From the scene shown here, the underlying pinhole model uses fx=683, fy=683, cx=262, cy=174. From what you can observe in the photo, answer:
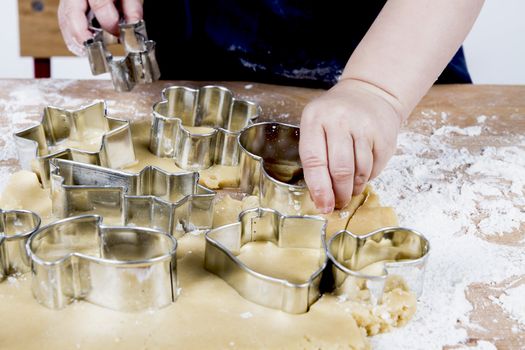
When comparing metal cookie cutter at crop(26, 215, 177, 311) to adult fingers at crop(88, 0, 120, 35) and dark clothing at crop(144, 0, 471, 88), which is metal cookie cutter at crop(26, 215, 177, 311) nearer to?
adult fingers at crop(88, 0, 120, 35)

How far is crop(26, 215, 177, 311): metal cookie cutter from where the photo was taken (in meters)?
0.80

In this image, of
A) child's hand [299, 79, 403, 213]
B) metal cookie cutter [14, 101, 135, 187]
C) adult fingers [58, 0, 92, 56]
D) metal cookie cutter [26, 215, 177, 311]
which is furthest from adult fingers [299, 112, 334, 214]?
adult fingers [58, 0, 92, 56]

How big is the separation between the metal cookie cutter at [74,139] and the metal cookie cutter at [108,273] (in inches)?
8.7

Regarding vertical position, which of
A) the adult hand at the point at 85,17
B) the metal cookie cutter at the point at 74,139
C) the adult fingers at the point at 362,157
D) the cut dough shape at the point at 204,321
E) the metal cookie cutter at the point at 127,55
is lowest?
the cut dough shape at the point at 204,321

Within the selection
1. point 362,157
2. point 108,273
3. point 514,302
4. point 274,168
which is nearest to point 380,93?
point 362,157

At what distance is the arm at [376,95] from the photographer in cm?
95

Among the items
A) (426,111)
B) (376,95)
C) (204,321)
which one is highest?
(376,95)

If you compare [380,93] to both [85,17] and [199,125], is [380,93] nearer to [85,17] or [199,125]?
[199,125]

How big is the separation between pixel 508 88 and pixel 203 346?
3.38 ft

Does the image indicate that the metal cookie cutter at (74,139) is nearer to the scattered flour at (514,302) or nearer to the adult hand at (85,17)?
the adult hand at (85,17)

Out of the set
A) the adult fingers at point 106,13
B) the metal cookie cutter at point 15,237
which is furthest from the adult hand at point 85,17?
the metal cookie cutter at point 15,237

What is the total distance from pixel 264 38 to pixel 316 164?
573 millimetres

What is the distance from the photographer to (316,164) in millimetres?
948

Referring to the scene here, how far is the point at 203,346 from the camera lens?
2.52ft
